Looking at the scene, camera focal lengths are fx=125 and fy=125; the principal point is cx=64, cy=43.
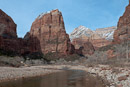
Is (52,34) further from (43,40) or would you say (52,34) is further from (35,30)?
(35,30)

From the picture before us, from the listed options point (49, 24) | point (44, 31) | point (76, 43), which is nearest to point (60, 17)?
point (49, 24)

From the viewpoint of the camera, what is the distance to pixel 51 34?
138 m

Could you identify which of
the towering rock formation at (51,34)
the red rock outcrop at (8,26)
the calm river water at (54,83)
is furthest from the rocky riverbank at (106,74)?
the towering rock formation at (51,34)

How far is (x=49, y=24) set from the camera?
467 feet

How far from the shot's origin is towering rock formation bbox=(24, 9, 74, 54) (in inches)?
5000

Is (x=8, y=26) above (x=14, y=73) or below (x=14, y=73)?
above

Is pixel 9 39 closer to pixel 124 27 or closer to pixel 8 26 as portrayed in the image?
pixel 8 26

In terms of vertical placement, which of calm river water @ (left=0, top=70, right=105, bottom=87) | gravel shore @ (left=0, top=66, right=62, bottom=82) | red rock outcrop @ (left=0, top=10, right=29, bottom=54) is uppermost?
red rock outcrop @ (left=0, top=10, right=29, bottom=54)

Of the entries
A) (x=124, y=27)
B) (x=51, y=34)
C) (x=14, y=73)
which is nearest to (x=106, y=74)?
(x=14, y=73)

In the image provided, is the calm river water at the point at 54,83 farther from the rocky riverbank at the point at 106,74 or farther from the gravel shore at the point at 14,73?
the gravel shore at the point at 14,73

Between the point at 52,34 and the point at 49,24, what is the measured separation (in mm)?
13647

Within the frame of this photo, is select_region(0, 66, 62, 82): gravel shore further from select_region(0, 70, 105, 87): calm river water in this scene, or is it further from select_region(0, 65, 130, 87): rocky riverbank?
select_region(0, 70, 105, 87): calm river water

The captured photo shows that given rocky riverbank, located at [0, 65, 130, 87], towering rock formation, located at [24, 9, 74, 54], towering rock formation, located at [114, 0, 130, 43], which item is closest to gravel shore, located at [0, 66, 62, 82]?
rocky riverbank, located at [0, 65, 130, 87]

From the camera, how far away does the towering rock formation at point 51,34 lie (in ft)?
417
